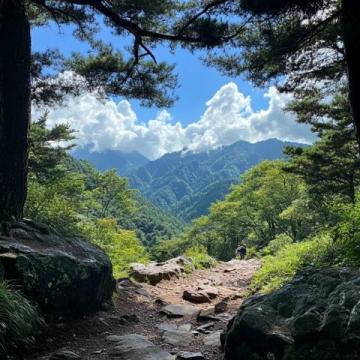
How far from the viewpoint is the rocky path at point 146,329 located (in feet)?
15.2

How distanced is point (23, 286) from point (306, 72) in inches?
255

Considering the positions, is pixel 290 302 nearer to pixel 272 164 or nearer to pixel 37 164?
pixel 37 164

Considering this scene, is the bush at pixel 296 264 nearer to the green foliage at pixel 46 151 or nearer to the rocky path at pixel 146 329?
the rocky path at pixel 146 329

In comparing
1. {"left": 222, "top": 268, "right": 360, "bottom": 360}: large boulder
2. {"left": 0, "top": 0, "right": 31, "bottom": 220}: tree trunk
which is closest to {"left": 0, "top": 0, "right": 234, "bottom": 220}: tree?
{"left": 0, "top": 0, "right": 31, "bottom": 220}: tree trunk

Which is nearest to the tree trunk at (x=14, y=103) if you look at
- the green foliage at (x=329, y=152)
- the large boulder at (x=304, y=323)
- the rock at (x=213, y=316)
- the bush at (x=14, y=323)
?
the bush at (x=14, y=323)

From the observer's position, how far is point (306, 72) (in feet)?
27.2

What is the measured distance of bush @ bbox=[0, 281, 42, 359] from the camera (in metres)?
3.95

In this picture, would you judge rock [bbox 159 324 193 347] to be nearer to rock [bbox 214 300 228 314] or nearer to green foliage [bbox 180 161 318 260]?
rock [bbox 214 300 228 314]

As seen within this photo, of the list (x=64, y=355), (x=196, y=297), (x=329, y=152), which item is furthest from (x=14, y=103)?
(x=329, y=152)

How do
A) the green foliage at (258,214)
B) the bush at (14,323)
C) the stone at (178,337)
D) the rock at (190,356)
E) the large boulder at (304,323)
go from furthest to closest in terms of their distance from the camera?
the green foliage at (258,214)
the stone at (178,337)
the rock at (190,356)
the bush at (14,323)
the large boulder at (304,323)

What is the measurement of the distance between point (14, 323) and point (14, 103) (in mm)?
4525

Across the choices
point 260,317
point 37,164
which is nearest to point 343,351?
point 260,317

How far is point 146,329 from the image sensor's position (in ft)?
19.8

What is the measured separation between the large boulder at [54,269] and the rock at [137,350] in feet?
2.92
